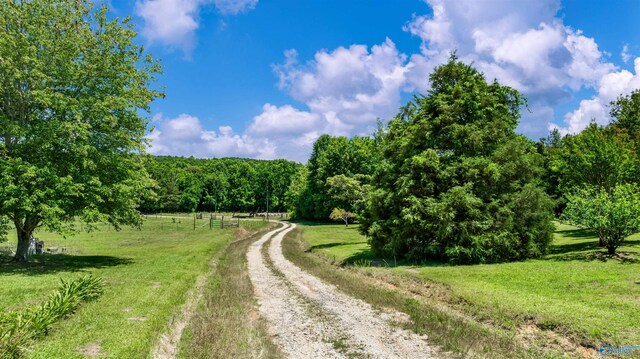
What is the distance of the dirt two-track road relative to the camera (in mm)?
10516

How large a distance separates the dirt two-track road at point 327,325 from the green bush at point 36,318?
5.93 m

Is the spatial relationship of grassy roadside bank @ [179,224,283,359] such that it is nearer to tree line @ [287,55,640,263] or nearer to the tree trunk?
tree line @ [287,55,640,263]

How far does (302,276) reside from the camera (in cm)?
2197

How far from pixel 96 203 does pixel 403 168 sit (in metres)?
19.7

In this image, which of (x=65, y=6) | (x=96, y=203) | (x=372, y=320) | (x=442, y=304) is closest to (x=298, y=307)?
(x=372, y=320)

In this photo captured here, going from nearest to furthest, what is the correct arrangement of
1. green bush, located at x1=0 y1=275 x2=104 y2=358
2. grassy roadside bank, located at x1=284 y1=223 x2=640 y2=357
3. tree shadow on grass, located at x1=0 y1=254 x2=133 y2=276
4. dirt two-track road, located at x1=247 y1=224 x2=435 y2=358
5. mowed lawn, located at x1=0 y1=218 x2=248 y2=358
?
green bush, located at x1=0 y1=275 x2=104 y2=358, mowed lawn, located at x1=0 y1=218 x2=248 y2=358, dirt two-track road, located at x1=247 y1=224 x2=435 y2=358, grassy roadside bank, located at x1=284 y1=223 x2=640 y2=357, tree shadow on grass, located at x1=0 y1=254 x2=133 y2=276

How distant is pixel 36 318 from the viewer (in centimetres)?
986

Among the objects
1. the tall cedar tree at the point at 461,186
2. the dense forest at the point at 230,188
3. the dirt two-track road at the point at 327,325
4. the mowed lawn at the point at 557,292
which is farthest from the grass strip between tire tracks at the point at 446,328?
the dense forest at the point at 230,188

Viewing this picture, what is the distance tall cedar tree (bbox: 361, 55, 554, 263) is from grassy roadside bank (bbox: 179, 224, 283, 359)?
11.4m

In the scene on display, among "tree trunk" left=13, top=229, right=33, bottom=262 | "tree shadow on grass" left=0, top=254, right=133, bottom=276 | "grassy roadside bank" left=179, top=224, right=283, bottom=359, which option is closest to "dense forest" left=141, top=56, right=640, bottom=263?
"tree shadow on grass" left=0, top=254, right=133, bottom=276

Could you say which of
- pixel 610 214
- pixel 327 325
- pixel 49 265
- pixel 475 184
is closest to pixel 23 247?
pixel 49 265

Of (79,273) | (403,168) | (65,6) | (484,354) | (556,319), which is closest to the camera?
(484,354)

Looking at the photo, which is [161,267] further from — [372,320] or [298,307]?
[372,320]

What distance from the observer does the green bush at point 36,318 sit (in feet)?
27.1
